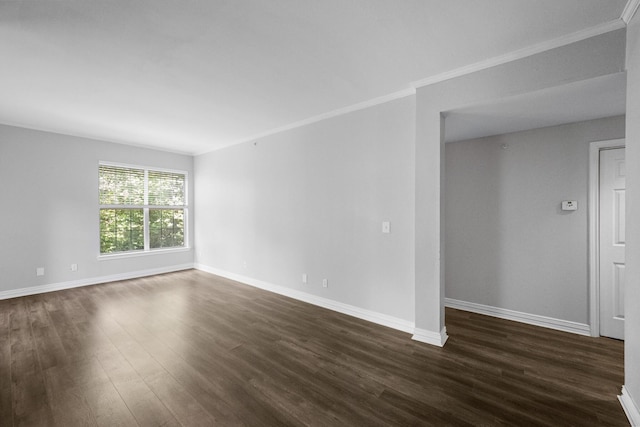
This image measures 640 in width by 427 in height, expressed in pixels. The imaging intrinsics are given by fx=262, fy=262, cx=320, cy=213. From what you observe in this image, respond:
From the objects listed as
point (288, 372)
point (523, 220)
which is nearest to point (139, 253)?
point (288, 372)

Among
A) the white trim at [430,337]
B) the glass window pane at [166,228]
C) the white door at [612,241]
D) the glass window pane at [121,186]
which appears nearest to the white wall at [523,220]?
the white door at [612,241]

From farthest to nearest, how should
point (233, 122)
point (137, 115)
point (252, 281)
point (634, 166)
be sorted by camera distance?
1. point (252, 281)
2. point (233, 122)
3. point (137, 115)
4. point (634, 166)

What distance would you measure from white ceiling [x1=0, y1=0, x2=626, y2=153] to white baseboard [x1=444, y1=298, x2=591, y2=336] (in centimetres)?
292

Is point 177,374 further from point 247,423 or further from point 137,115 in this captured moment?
point 137,115

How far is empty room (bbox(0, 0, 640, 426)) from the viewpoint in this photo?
1.80 meters

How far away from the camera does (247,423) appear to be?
1.67 meters

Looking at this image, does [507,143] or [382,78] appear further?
[507,143]

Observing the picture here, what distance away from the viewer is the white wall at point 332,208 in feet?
9.89

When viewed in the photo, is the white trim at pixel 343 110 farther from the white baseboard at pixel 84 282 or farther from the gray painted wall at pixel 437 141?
the white baseboard at pixel 84 282

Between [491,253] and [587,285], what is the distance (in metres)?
0.93

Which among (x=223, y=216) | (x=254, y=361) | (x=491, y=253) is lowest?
(x=254, y=361)

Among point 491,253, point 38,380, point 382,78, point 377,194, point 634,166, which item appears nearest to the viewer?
point 634,166

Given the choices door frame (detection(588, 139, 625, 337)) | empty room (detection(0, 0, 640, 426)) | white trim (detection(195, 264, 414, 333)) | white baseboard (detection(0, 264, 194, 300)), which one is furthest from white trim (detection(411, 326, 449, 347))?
white baseboard (detection(0, 264, 194, 300))

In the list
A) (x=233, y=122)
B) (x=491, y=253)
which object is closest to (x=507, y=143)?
(x=491, y=253)
